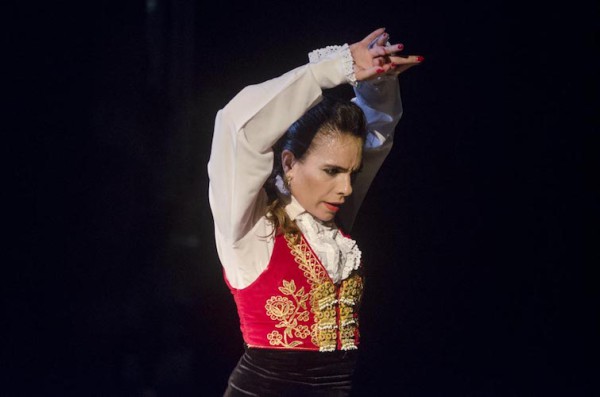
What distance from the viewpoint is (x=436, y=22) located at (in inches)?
102

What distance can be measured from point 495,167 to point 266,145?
1.24 m

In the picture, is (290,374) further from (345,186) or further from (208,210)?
(208,210)

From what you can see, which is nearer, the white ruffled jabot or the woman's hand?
the woman's hand

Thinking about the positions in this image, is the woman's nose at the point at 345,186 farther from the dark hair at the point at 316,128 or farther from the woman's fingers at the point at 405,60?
the woman's fingers at the point at 405,60

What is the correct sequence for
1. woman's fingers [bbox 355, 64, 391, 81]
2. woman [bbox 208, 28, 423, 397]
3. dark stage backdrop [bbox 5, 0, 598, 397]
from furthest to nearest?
dark stage backdrop [bbox 5, 0, 598, 397], woman [bbox 208, 28, 423, 397], woman's fingers [bbox 355, 64, 391, 81]

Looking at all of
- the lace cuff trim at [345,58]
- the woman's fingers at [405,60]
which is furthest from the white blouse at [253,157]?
the woman's fingers at [405,60]

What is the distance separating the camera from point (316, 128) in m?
1.86

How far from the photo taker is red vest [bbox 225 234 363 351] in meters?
1.81

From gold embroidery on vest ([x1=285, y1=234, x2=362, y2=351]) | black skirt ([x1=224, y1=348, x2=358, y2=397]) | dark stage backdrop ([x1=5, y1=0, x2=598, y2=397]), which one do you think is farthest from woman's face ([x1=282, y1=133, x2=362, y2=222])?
dark stage backdrop ([x1=5, y1=0, x2=598, y2=397])

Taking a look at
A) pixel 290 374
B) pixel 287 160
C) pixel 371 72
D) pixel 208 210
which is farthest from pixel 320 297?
pixel 208 210

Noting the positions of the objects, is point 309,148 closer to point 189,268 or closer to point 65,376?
point 189,268

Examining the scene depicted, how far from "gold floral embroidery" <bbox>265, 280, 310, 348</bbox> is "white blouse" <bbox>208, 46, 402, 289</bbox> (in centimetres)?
8

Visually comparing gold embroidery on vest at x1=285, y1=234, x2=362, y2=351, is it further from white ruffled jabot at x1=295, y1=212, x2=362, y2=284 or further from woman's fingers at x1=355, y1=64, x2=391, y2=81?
woman's fingers at x1=355, y1=64, x2=391, y2=81

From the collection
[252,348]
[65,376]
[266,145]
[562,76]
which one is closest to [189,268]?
[65,376]
